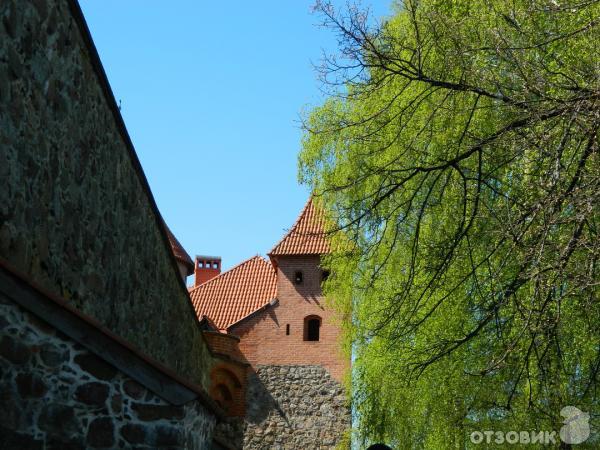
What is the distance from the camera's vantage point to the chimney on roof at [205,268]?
44000 millimetres

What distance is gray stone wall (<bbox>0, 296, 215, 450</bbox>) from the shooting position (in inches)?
239

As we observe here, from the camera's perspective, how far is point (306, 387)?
3186 cm

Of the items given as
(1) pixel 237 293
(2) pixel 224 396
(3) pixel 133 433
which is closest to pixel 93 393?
(3) pixel 133 433

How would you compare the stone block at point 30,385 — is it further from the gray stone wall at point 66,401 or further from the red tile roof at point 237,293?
the red tile roof at point 237,293

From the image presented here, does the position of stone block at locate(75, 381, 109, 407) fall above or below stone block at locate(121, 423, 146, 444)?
above

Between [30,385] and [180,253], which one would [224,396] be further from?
[30,385]

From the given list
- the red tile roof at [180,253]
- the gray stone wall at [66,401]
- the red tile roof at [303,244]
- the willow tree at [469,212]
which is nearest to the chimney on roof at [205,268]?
the red tile roof at [180,253]

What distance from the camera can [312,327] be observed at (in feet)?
109

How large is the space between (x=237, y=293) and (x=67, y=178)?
1067 inches

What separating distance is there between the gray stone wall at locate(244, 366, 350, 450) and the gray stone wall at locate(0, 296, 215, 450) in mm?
24749

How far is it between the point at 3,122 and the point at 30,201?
31.7 inches

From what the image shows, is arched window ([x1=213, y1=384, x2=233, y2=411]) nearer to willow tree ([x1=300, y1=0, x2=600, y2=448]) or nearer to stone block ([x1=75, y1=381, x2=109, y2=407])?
willow tree ([x1=300, y1=0, x2=600, y2=448])

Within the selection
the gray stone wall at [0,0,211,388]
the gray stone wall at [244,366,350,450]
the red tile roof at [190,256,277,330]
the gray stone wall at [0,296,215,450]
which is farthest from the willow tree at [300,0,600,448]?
the red tile roof at [190,256,277,330]

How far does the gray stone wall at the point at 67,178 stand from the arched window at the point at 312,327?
2074cm
